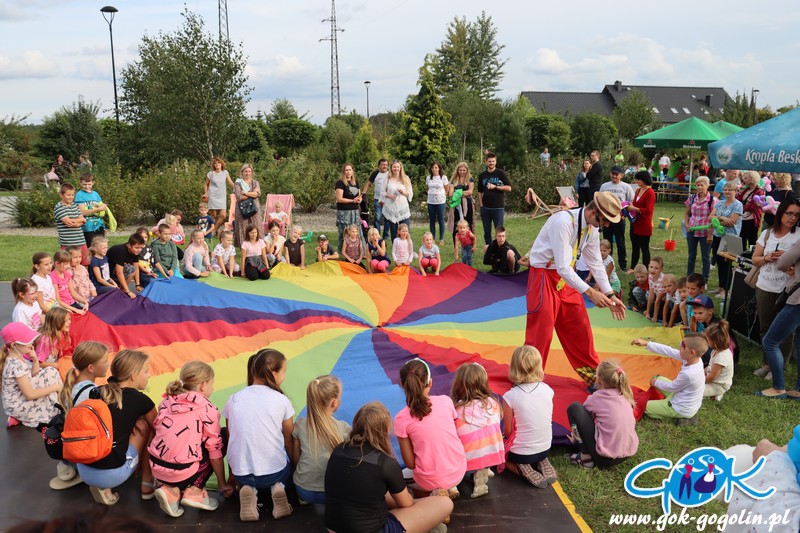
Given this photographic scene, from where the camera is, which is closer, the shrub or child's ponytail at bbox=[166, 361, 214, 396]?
child's ponytail at bbox=[166, 361, 214, 396]

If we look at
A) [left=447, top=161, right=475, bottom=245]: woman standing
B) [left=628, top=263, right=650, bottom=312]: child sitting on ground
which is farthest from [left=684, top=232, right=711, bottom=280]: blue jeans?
[left=447, top=161, right=475, bottom=245]: woman standing

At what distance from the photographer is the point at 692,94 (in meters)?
56.2

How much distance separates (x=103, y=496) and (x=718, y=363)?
443cm

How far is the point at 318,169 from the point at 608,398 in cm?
1237

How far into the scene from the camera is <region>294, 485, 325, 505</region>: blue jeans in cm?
360

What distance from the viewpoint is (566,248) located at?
15.6 ft

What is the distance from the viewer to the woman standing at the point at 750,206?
26.8ft

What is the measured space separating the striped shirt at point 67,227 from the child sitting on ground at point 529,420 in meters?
6.28

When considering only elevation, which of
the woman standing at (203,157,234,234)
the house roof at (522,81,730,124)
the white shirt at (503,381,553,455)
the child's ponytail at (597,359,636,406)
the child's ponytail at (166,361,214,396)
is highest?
the house roof at (522,81,730,124)

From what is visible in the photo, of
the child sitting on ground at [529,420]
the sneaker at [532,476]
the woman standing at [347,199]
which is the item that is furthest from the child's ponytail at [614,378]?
the woman standing at [347,199]

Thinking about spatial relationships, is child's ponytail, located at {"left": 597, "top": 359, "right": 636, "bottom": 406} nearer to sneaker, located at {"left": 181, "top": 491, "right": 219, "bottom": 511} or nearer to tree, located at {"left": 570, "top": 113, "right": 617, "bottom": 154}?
sneaker, located at {"left": 181, "top": 491, "right": 219, "bottom": 511}

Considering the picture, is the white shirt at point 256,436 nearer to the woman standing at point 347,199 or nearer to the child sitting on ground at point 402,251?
the child sitting on ground at point 402,251

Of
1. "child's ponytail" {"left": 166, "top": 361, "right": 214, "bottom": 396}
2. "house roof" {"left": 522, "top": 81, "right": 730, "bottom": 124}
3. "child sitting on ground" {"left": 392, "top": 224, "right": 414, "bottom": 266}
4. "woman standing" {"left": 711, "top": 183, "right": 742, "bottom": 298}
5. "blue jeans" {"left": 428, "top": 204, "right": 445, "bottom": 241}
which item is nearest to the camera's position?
"child's ponytail" {"left": 166, "top": 361, "right": 214, "bottom": 396}

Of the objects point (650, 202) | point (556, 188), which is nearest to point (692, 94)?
point (556, 188)
